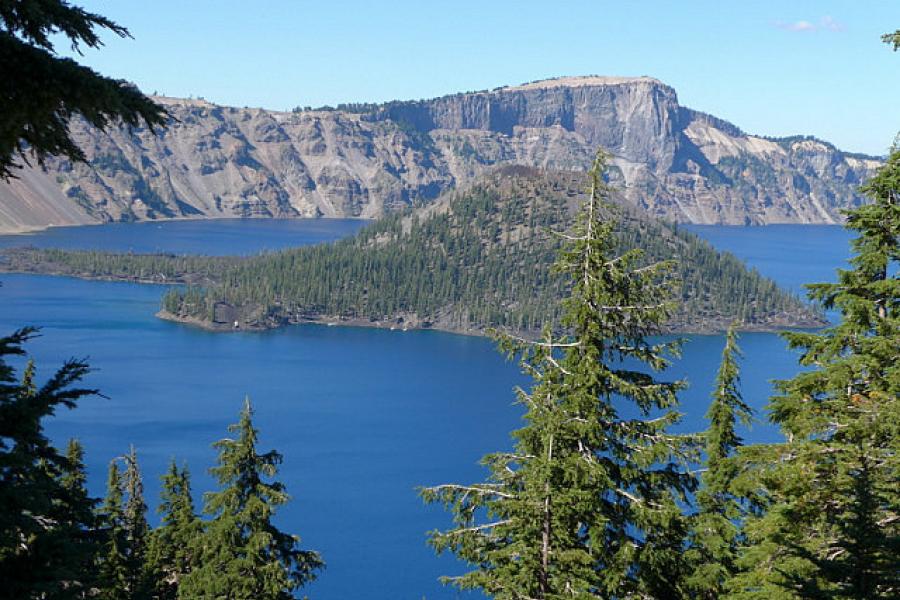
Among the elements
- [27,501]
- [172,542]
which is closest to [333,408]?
[172,542]

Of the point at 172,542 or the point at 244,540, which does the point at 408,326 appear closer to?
the point at 172,542

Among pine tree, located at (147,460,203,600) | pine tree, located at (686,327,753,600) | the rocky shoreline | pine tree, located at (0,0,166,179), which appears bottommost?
the rocky shoreline

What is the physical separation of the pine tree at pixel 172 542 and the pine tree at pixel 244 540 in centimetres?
697

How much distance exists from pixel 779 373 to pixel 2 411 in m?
142

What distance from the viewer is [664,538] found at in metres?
14.5

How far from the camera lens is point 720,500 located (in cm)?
1942

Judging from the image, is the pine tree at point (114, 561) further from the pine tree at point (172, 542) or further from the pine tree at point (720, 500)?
the pine tree at point (720, 500)

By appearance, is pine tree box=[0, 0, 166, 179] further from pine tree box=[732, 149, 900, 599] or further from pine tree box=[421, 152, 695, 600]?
pine tree box=[732, 149, 900, 599]

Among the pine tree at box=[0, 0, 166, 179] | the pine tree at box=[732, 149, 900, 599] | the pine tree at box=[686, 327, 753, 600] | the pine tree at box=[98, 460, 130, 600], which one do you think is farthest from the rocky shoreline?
the pine tree at box=[0, 0, 166, 179]

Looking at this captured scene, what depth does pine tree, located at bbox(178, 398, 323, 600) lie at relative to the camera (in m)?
22.3

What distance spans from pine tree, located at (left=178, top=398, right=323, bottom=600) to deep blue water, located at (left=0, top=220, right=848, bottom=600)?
86.2 ft

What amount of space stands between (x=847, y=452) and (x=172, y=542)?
1033 inches

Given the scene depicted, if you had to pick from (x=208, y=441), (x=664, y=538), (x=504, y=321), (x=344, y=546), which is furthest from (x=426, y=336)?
(x=664, y=538)

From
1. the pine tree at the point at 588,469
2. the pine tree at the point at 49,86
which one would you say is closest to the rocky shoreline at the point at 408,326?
the pine tree at the point at 588,469
